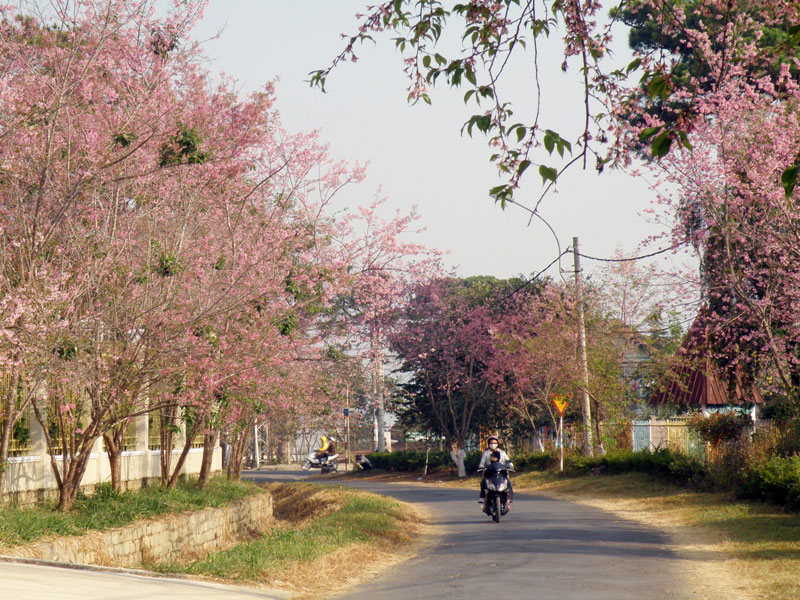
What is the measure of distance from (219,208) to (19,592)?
9.94m

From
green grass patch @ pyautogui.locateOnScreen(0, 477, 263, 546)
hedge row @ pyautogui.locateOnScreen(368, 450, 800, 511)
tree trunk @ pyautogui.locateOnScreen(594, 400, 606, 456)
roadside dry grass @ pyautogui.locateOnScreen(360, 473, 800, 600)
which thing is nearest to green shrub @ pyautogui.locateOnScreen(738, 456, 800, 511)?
hedge row @ pyautogui.locateOnScreen(368, 450, 800, 511)

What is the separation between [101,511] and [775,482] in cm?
1253

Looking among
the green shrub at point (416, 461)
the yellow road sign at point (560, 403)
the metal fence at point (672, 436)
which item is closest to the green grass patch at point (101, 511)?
the metal fence at point (672, 436)

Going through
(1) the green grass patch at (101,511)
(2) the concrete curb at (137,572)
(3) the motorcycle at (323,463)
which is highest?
(1) the green grass patch at (101,511)

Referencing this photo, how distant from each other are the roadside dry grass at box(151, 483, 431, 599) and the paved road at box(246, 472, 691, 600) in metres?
0.53

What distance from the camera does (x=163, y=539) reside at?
16.6 meters

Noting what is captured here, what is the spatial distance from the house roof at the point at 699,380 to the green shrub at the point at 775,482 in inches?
153

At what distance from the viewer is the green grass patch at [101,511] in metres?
13.3

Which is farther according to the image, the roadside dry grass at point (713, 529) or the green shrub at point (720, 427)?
the green shrub at point (720, 427)

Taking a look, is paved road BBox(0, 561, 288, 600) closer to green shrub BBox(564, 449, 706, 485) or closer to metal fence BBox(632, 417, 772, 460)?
metal fence BBox(632, 417, 772, 460)

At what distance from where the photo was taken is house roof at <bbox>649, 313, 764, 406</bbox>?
25.6 m

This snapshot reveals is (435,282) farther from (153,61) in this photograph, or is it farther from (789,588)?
(789,588)

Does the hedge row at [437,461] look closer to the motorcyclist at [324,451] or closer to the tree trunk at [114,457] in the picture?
the motorcyclist at [324,451]

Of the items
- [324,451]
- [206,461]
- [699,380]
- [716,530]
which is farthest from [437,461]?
[716,530]
